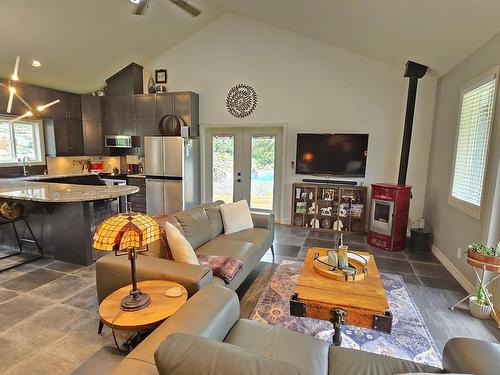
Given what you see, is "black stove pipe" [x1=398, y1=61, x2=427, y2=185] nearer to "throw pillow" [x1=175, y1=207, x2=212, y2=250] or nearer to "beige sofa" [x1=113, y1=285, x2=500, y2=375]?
"throw pillow" [x1=175, y1=207, x2=212, y2=250]

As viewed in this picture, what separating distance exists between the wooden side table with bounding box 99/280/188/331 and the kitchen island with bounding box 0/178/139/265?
6.15 ft

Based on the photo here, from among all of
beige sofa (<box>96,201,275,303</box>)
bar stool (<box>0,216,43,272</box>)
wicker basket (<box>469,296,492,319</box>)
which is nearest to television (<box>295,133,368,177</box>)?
beige sofa (<box>96,201,275,303</box>)

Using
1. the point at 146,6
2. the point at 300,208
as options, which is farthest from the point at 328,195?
the point at 146,6

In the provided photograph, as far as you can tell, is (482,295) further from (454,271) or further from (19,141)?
(19,141)

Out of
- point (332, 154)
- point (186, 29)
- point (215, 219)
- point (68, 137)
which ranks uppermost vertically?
point (186, 29)

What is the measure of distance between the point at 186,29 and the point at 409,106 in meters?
4.45

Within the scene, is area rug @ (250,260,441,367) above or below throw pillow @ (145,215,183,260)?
below

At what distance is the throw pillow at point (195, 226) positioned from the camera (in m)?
2.90

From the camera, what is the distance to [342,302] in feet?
6.41

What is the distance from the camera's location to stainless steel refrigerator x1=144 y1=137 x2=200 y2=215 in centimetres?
573

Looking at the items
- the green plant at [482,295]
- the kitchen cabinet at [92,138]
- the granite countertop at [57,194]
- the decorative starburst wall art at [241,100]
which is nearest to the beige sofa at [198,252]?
the granite countertop at [57,194]

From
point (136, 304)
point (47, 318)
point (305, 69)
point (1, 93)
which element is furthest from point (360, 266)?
point (1, 93)

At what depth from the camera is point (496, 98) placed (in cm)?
282

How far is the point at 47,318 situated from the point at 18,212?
186 cm
